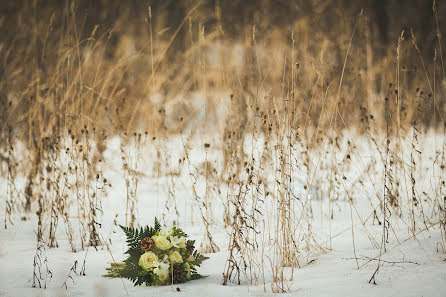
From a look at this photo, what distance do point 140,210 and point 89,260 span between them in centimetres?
117

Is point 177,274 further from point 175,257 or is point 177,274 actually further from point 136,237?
point 136,237

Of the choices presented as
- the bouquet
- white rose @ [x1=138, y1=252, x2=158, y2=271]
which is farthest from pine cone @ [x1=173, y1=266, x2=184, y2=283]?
white rose @ [x1=138, y1=252, x2=158, y2=271]

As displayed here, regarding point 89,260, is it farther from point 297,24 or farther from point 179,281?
point 297,24

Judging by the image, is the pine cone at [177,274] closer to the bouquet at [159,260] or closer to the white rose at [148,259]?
the bouquet at [159,260]

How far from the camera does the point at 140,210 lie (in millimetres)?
3668

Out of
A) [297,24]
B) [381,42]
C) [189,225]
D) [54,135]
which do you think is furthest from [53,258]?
[381,42]

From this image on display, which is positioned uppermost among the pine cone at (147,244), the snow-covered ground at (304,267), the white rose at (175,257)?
the pine cone at (147,244)

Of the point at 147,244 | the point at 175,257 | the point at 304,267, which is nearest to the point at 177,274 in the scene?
the point at 175,257

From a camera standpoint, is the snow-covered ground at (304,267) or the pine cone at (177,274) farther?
the pine cone at (177,274)

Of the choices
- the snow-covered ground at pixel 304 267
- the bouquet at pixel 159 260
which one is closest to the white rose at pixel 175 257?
the bouquet at pixel 159 260

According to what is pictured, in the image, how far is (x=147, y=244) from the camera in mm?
2051

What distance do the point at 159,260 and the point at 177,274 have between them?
105 mm

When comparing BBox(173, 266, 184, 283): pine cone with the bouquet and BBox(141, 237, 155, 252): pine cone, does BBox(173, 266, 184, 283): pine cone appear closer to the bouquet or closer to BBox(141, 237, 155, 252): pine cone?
the bouquet

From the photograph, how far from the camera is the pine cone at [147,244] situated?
204cm
